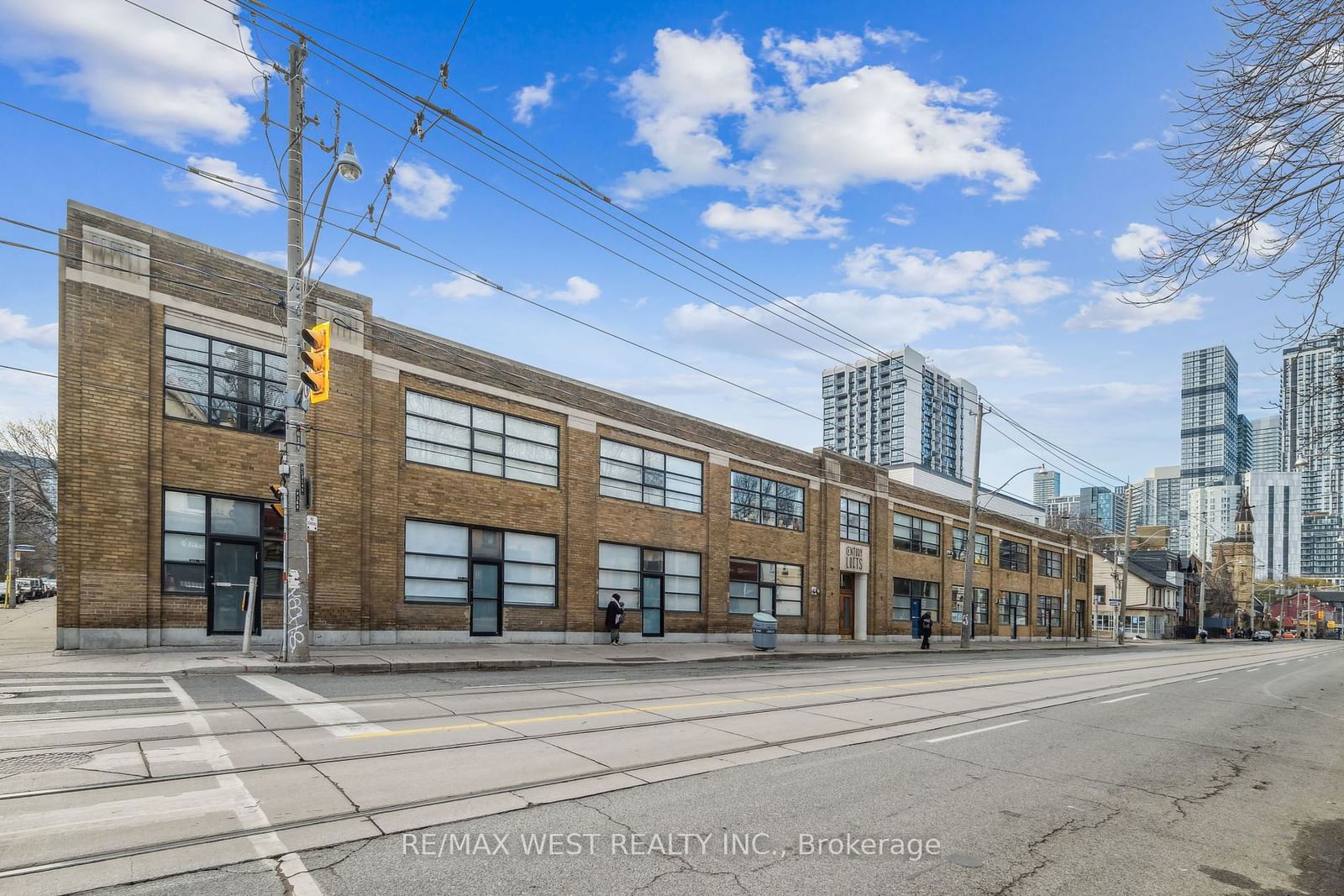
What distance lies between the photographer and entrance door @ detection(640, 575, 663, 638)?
27.0 meters

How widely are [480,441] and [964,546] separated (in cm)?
3332

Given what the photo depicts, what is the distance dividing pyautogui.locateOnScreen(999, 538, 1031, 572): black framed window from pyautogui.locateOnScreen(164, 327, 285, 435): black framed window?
43332 mm

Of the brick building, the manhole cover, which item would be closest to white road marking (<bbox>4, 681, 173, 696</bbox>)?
the manhole cover

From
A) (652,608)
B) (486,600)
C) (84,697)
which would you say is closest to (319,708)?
(84,697)

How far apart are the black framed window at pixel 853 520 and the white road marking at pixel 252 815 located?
3068 cm

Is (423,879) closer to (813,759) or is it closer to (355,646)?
(813,759)

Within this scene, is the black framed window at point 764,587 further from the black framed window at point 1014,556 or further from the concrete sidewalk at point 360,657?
the black framed window at point 1014,556

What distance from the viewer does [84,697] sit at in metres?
10.3

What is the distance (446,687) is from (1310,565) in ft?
716

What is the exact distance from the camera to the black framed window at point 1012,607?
49.2 metres

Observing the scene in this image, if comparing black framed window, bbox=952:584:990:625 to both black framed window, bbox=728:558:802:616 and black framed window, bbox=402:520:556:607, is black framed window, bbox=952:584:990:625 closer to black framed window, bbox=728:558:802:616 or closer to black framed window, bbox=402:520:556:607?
black framed window, bbox=728:558:802:616

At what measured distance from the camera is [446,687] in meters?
13.0

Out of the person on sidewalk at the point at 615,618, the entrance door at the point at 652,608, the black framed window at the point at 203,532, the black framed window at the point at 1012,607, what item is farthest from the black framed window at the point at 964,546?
the black framed window at the point at 203,532

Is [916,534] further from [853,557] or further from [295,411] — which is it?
[295,411]
